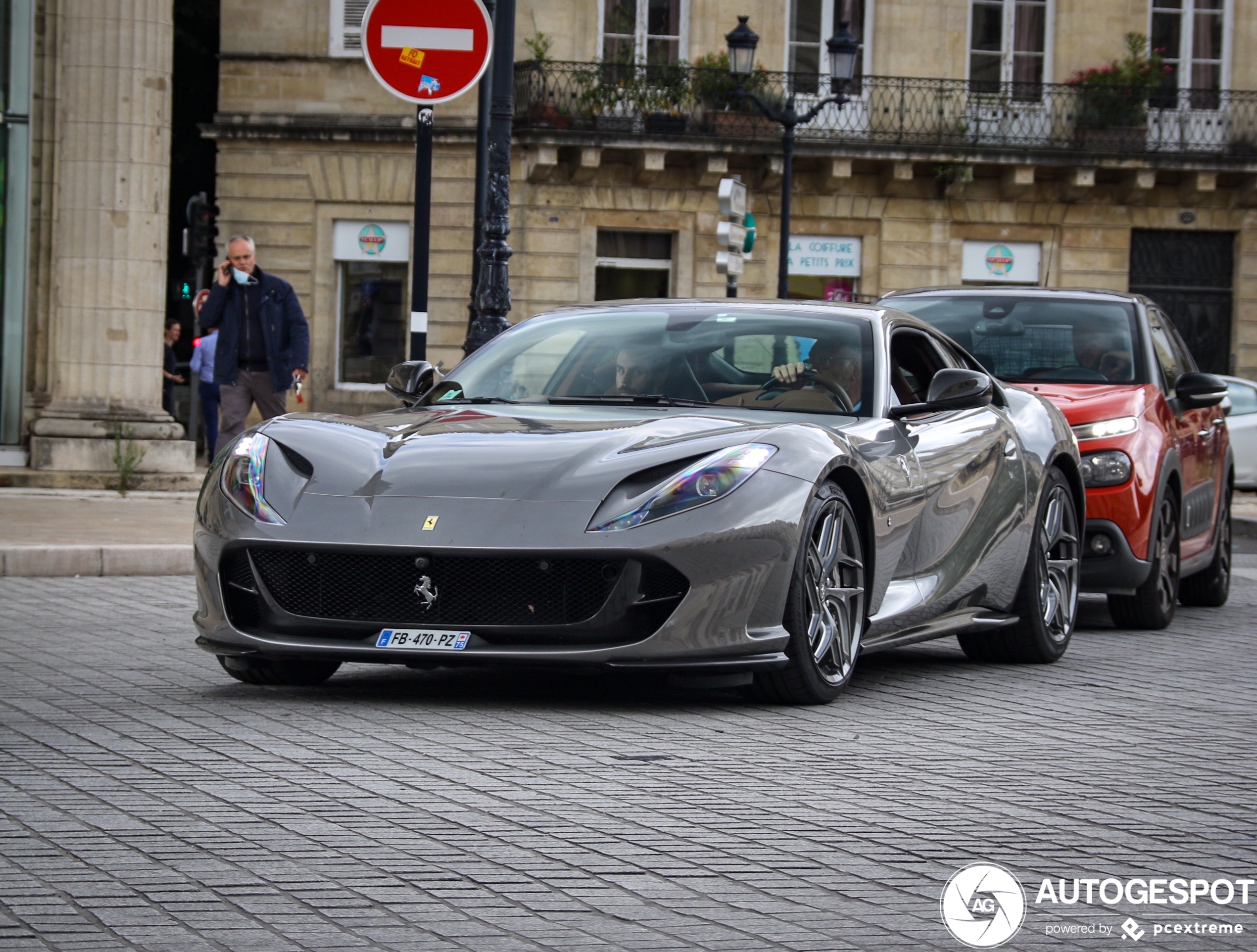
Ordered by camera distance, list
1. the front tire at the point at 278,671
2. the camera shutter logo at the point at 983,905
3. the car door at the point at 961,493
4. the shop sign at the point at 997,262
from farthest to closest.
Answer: the shop sign at the point at 997,262 → the car door at the point at 961,493 → the front tire at the point at 278,671 → the camera shutter logo at the point at 983,905

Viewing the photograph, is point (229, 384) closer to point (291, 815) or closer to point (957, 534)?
point (957, 534)

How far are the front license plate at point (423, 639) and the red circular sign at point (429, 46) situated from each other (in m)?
5.10

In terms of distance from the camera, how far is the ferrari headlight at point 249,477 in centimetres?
650

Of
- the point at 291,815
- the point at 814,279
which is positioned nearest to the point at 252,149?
the point at 814,279

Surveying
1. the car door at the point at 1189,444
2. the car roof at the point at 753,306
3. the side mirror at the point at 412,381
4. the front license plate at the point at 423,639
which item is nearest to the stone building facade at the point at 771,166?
the car door at the point at 1189,444

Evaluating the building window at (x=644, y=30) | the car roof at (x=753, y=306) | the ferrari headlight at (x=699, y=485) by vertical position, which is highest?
the building window at (x=644, y=30)

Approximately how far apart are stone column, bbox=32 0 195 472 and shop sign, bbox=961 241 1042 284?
17522 millimetres

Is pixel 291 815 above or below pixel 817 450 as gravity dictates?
below

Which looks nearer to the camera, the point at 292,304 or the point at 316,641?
the point at 316,641

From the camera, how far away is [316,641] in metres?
6.46

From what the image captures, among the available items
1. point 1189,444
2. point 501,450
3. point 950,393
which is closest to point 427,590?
point 501,450

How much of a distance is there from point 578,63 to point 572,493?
85.3ft

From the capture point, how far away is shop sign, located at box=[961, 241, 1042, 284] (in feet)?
108

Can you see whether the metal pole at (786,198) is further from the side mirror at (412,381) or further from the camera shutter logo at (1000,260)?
the side mirror at (412,381)
